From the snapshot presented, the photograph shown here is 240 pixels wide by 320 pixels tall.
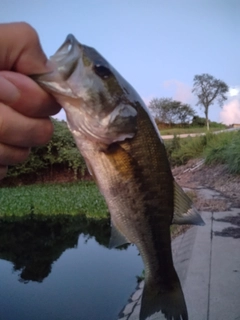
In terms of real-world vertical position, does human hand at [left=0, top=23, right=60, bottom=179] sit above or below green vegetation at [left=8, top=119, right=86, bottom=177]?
above

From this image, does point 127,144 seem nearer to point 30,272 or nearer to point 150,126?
point 150,126

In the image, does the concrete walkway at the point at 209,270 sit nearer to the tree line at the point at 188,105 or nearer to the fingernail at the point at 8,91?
the fingernail at the point at 8,91

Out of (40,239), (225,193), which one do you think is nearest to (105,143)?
(40,239)

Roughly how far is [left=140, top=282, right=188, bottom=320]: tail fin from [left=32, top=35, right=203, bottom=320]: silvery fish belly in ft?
0.81

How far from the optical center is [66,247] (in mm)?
8984

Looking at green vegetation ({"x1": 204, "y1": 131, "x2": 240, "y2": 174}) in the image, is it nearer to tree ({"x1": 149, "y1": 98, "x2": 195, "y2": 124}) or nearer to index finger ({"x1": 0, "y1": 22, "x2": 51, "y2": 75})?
index finger ({"x1": 0, "y1": 22, "x2": 51, "y2": 75})

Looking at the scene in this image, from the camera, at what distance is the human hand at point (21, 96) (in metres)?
1.20

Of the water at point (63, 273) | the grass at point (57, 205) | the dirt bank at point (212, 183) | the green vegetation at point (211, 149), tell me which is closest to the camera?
the water at point (63, 273)

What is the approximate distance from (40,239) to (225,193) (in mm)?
5024

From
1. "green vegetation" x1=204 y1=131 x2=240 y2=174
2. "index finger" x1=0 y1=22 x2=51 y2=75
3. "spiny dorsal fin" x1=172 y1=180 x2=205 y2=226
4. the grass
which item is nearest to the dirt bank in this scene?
"green vegetation" x1=204 y1=131 x2=240 y2=174

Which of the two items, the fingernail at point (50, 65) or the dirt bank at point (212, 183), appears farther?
the dirt bank at point (212, 183)

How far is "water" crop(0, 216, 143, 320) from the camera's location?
558 cm

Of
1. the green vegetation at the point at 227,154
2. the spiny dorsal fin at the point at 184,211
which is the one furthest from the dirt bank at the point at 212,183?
the spiny dorsal fin at the point at 184,211

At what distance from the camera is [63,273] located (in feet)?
23.3
